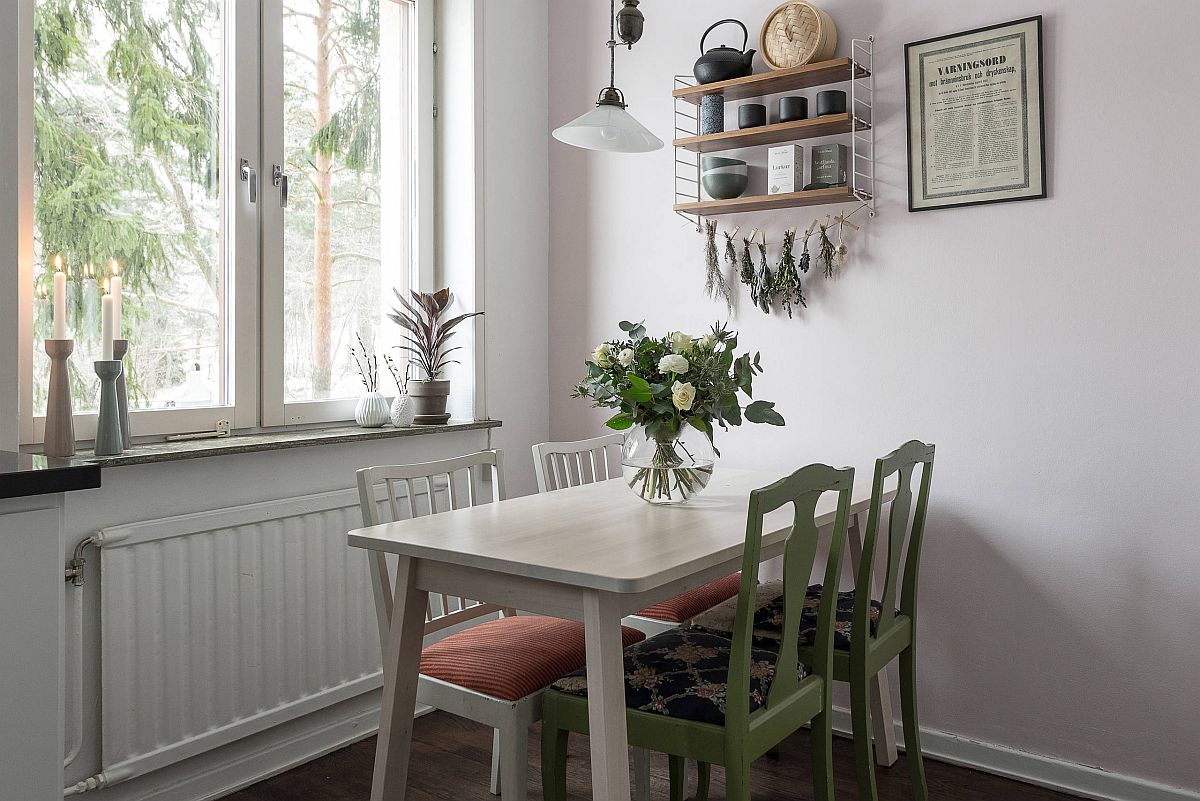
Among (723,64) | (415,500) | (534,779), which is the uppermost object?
(723,64)

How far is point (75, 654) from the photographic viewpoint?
1.97 m

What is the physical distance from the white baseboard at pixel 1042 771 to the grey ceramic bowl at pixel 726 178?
1623mm

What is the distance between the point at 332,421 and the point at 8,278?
1.08 m

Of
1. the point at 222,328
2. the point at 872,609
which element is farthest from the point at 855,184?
the point at 222,328

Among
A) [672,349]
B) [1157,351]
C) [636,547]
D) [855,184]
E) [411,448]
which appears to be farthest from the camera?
[411,448]

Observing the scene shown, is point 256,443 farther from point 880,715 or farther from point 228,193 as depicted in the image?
point 880,715

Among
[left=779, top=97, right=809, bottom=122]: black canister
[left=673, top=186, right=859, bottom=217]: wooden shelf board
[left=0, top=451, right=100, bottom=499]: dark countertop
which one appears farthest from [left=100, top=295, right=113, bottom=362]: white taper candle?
[left=779, top=97, right=809, bottom=122]: black canister

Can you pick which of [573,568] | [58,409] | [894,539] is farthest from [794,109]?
[58,409]

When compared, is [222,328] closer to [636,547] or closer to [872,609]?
[636,547]

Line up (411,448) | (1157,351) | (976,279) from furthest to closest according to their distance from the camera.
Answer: (411,448), (976,279), (1157,351)

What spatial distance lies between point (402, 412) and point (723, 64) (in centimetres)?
141

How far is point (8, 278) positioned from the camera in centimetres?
179

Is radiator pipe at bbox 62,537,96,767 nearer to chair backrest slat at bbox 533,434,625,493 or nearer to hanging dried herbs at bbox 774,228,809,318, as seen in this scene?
chair backrest slat at bbox 533,434,625,493

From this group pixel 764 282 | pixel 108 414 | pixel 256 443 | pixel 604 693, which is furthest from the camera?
pixel 764 282
